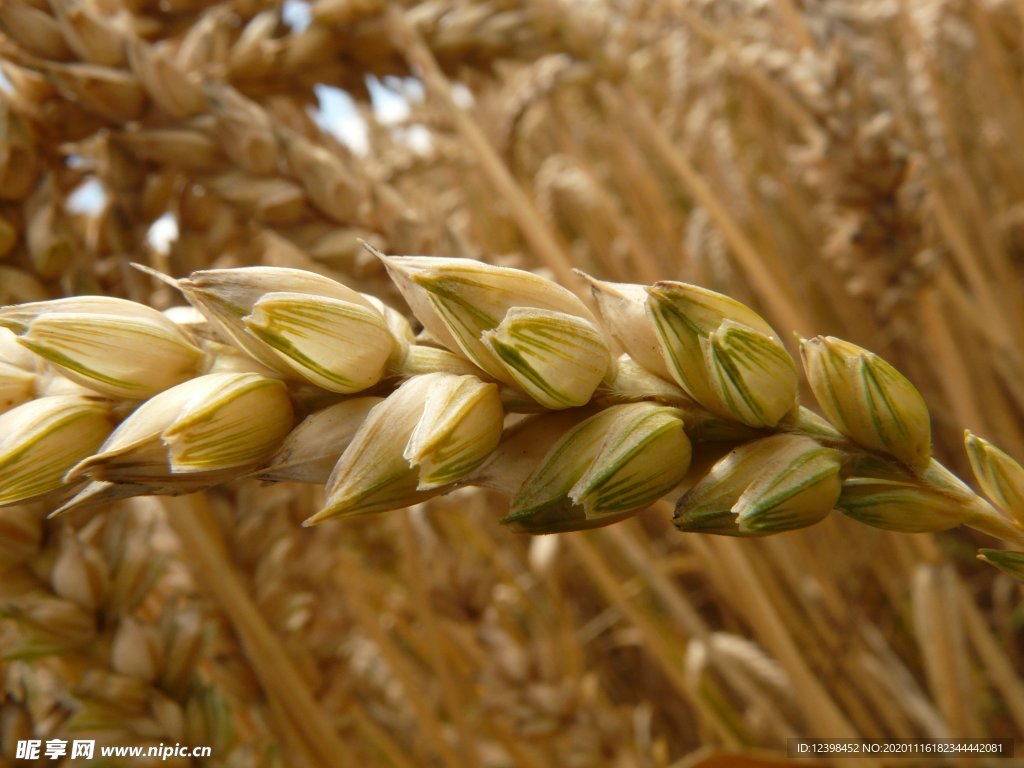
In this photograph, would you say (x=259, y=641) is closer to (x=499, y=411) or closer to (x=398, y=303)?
(x=398, y=303)

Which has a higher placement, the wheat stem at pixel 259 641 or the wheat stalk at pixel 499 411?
the wheat stalk at pixel 499 411

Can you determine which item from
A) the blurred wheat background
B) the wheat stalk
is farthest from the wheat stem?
the wheat stalk

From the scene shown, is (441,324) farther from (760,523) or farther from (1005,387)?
(1005,387)

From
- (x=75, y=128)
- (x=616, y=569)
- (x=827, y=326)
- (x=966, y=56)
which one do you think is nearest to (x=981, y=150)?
(x=966, y=56)

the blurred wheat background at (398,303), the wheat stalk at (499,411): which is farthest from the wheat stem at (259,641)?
the wheat stalk at (499,411)

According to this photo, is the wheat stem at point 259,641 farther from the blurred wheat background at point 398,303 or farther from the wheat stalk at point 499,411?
the wheat stalk at point 499,411
